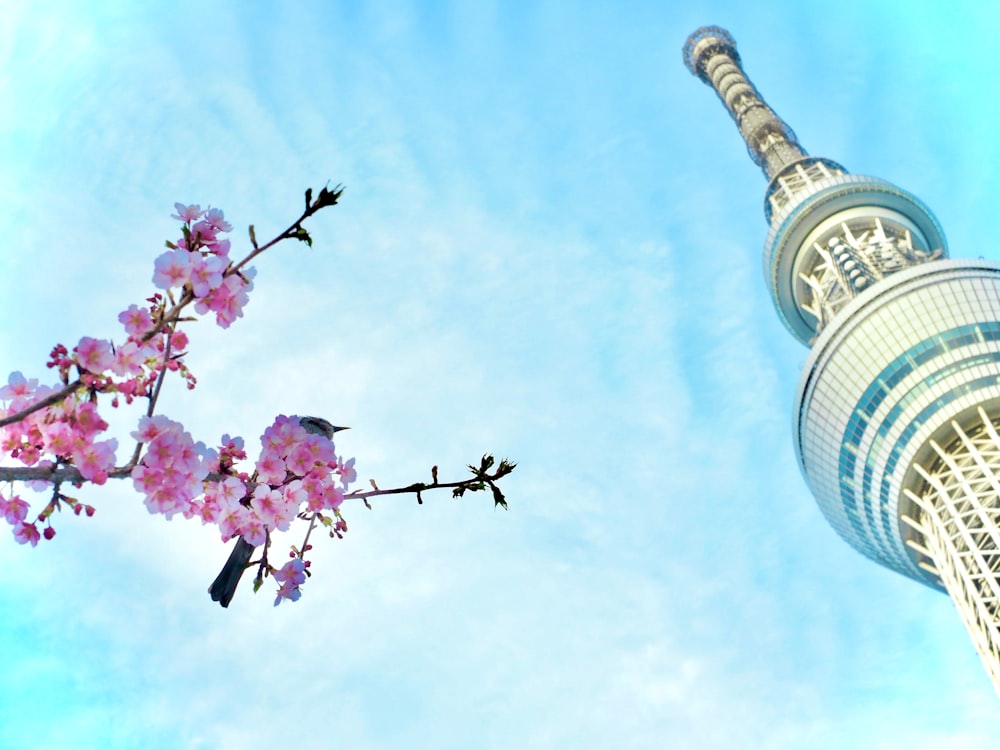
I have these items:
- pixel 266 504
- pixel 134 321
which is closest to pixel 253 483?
pixel 266 504

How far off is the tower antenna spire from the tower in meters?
16.2

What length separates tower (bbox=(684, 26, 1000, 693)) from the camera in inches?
1556

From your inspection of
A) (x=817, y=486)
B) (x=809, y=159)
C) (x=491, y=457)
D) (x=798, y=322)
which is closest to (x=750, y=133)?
(x=809, y=159)

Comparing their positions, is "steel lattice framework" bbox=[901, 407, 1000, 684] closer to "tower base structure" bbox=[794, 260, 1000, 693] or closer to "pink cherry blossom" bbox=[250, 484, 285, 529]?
"tower base structure" bbox=[794, 260, 1000, 693]

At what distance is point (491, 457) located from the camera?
12.1 feet

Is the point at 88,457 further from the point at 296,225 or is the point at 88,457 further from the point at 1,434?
Answer: the point at 296,225

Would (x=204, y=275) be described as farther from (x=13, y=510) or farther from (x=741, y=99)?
(x=741, y=99)

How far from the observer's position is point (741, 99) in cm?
7700

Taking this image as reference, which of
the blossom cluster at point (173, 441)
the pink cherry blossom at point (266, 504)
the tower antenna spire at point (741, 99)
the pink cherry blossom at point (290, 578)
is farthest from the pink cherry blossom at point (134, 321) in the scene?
the tower antenna spire at point (741, 99)

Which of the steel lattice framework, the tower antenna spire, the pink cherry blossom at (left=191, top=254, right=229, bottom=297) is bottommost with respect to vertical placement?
the pink cherry blossom at (left=191, top=254, right=229, bottom=297)

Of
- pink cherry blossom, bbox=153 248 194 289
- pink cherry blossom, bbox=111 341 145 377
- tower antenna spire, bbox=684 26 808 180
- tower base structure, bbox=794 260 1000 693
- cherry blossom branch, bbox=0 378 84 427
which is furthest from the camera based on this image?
tower antenna spire, bbox=684 26 808 180

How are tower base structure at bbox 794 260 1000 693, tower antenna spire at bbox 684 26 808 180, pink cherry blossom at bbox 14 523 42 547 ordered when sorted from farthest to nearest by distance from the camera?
tower antenna spire at bbox 684 26 808 180
tower base structure at bbox 794 260 1000 693
pink cherry blossom at bbox 14 523 42 547

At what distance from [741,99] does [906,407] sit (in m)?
49.9

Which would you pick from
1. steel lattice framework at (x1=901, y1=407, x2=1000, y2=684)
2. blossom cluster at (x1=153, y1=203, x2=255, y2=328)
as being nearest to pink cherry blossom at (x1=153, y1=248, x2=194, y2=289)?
blossom cluster at (x1=153, y1=203, x2=255, y2=328)
